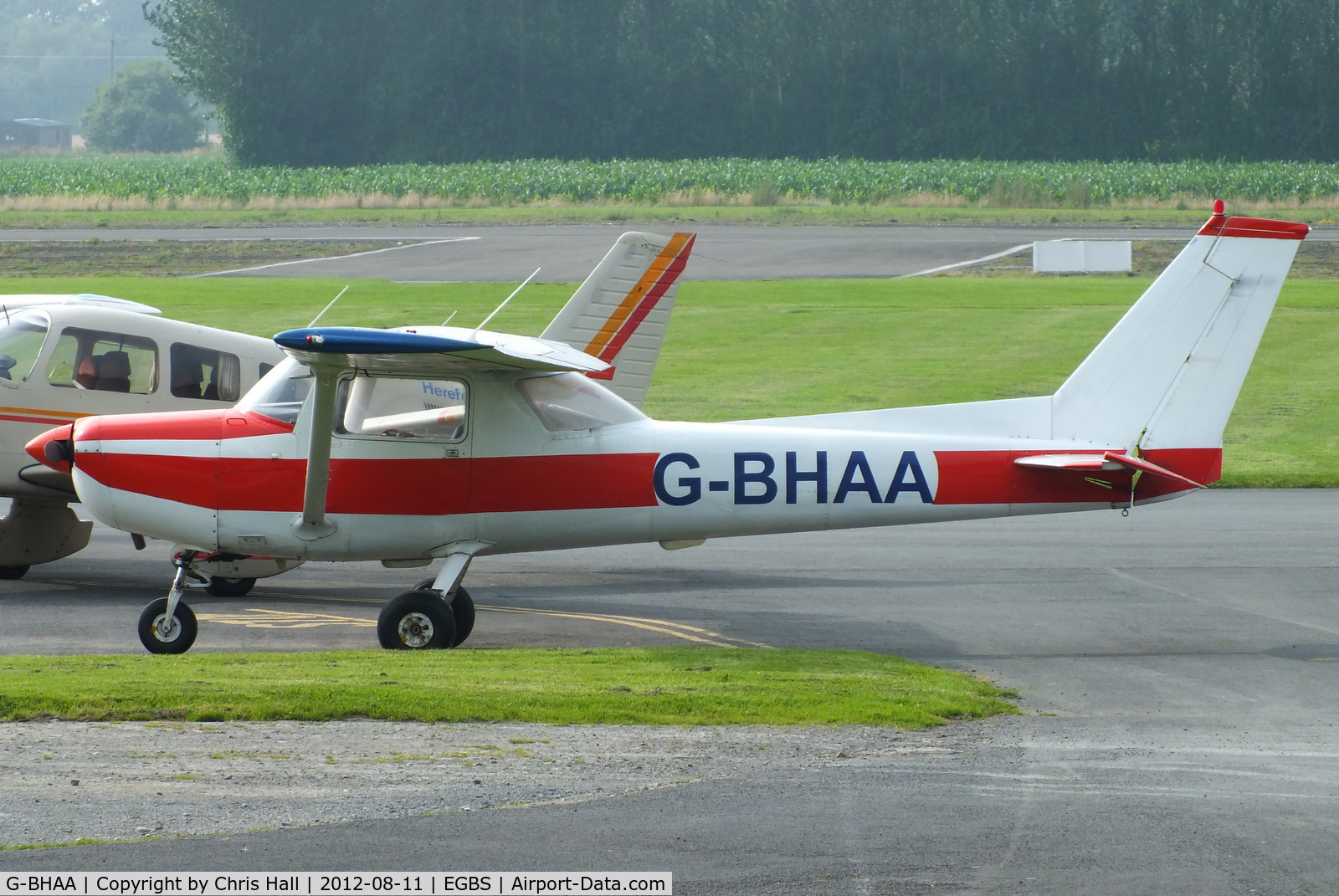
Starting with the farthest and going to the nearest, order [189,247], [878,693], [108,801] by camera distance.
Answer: [189,247], [878,693], [108,801]

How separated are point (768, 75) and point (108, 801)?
90.0 m

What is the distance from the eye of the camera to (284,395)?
36.8 ft

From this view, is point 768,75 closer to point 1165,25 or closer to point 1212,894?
point 1165,25

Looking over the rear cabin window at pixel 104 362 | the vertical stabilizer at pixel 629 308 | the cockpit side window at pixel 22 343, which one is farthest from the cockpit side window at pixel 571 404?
the cockpit side window at pixel 22 343

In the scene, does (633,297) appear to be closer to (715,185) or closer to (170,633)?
(170,633)

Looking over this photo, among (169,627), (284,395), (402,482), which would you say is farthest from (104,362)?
(402,482)

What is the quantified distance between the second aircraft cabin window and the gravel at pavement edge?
3448 millimetres

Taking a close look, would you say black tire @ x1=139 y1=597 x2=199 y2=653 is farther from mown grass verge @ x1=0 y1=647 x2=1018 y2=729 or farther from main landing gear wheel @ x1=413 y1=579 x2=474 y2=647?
main landing gear wheel @ x1=413 y1=579 x2=474 y2=647

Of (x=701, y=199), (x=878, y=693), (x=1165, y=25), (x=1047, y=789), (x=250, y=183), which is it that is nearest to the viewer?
(x=1047, y=789)

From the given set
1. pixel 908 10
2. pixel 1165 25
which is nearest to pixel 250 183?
pixel 908 10

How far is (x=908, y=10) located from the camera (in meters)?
90.6

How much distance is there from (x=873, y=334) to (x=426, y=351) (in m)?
22.5

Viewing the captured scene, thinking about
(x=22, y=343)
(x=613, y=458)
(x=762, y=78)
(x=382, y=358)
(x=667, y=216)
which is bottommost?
(x=613, y=458)

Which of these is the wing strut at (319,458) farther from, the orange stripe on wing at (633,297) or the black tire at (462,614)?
the orange stripe on wing at (633,297)
